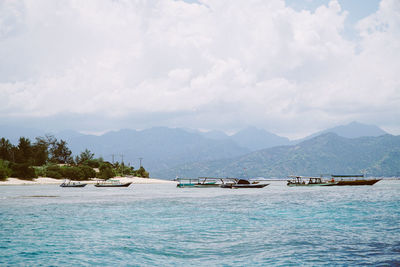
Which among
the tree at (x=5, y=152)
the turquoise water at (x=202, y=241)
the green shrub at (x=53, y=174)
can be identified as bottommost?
the turquoise water at (x=202, y=241)

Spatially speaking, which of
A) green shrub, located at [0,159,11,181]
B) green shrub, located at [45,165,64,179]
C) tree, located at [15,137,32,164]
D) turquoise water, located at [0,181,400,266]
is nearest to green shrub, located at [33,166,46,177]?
green shrub, located at [45,165,64,179]

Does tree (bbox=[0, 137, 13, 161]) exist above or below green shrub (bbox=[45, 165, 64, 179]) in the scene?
above

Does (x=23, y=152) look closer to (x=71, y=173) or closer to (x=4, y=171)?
(x=71, y=173)

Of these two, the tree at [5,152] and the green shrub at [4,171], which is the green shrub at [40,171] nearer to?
the tree at [5,152]

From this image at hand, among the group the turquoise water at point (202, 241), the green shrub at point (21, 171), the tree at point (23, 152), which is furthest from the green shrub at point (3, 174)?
the turquoise water at point (202, 241)

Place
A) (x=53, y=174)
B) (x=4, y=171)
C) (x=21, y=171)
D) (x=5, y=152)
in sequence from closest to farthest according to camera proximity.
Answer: (x=4, y=171)
(x=21, y=171)
(x=5, y=152)
(x=53, y=174)

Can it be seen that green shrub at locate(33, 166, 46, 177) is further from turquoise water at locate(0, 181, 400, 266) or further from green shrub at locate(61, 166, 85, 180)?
turquoise water at locate(0, 181, 400, 266)

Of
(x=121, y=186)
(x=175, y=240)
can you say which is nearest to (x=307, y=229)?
(x=175, y=240)

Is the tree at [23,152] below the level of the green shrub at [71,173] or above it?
above

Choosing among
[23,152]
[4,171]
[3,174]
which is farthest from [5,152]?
[3,174]

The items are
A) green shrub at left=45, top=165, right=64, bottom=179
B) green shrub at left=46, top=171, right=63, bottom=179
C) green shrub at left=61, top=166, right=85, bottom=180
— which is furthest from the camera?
green shrub at left=61, top=166, right=85, bottom=180

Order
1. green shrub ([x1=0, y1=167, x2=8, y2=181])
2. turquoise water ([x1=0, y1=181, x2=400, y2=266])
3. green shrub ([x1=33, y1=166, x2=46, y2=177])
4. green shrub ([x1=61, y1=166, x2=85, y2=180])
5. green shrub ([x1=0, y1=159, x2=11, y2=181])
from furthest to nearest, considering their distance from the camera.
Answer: green shrub ([x1=61, y1=166, x2=85, y2=180]) < green shrub ([x1=33, y1=166, x2=46, y2=177]) < green shrub ([x1=0, y1=159, x2=11, y2=181]) < green shrub ([x1=0, y1=167, x2=8, y2=181]) < turquoise water ([x1=0, y1=181, x2=400, y2=266])

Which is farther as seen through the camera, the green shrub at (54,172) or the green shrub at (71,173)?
the green shrub at (71,173)

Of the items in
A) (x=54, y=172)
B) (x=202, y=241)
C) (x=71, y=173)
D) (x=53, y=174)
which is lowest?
(x=202, y=241)
